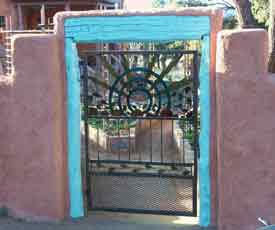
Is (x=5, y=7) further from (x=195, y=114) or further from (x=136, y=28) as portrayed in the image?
(x=195, y=114)

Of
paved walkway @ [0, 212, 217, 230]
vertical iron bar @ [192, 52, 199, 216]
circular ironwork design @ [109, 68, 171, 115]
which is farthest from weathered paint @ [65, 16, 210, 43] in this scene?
paved walkway @ [0, 212, 217, 230]

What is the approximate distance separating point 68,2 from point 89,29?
42.6 feet

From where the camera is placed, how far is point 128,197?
6.14 meters

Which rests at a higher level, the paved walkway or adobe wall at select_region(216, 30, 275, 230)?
adobe wall at select_region(216, 30, 275, 230)

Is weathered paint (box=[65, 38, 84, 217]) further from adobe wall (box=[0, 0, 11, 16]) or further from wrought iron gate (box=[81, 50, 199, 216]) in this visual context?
adobe wall (box=[0, 0, 11, 16])

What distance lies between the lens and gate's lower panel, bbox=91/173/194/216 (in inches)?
237

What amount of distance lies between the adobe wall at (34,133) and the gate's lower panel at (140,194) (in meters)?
0.46

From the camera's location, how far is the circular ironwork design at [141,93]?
570 centimetres

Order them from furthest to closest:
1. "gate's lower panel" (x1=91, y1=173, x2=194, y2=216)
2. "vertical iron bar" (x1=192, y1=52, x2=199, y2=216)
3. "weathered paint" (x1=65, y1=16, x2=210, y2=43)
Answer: "gate's lower panel" (x1=91, y1=173, x2=194, y2=216), "vertical iron bar" (x1=192, y1=52, x2=199, y2=216), "weathered paint" (x1=65, y1=16, x2=210, y2=43)

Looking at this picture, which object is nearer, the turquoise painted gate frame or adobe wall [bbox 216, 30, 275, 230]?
adobe wall [bbox 216, 30, 275, 230]

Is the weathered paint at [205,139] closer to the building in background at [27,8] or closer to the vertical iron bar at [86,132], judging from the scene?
the vertical iron bar at [86,132]

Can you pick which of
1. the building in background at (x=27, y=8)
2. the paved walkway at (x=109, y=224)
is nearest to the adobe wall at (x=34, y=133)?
the paved walkway at (x=109, y=224)

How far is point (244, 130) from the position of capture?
515cm

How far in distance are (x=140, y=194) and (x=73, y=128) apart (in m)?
1.17
